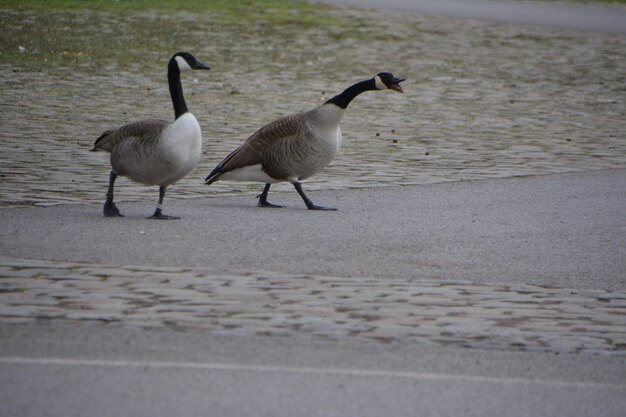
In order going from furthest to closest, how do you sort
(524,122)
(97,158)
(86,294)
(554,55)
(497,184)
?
1. (554,55)
2. (524,122)
3. (97,158)
4. (497,184)
5. (86,294)

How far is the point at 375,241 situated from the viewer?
363 inches

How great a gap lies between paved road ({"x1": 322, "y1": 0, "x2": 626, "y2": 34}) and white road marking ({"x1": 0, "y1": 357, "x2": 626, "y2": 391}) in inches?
A: 983

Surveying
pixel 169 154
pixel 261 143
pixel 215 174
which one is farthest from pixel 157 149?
pixel 261 143

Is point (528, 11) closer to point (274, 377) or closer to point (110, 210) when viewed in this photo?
point (110, 210)

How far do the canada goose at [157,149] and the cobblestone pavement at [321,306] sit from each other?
1.65 metres

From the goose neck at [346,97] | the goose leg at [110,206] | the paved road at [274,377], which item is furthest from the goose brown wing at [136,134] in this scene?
the paved road at [274,377]

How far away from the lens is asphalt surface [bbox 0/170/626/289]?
8328 millimetres

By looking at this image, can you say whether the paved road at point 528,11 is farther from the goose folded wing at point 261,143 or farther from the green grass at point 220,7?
the goose folded wing at point 261,143

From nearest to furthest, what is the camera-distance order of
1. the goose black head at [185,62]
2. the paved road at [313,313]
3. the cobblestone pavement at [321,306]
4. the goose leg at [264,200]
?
the paved road at [313,313]
the cobblestone pavement at [321,306]
the goose black head at [185,62]
the goose leg at [264,200]

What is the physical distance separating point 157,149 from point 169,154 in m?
0.11

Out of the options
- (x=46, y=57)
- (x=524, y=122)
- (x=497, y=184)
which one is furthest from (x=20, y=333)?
(x=46, y=57)

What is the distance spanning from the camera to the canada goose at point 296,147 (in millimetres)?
10391

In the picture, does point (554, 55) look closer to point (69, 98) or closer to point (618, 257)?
point (69, 98)

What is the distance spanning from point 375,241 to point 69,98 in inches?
369
